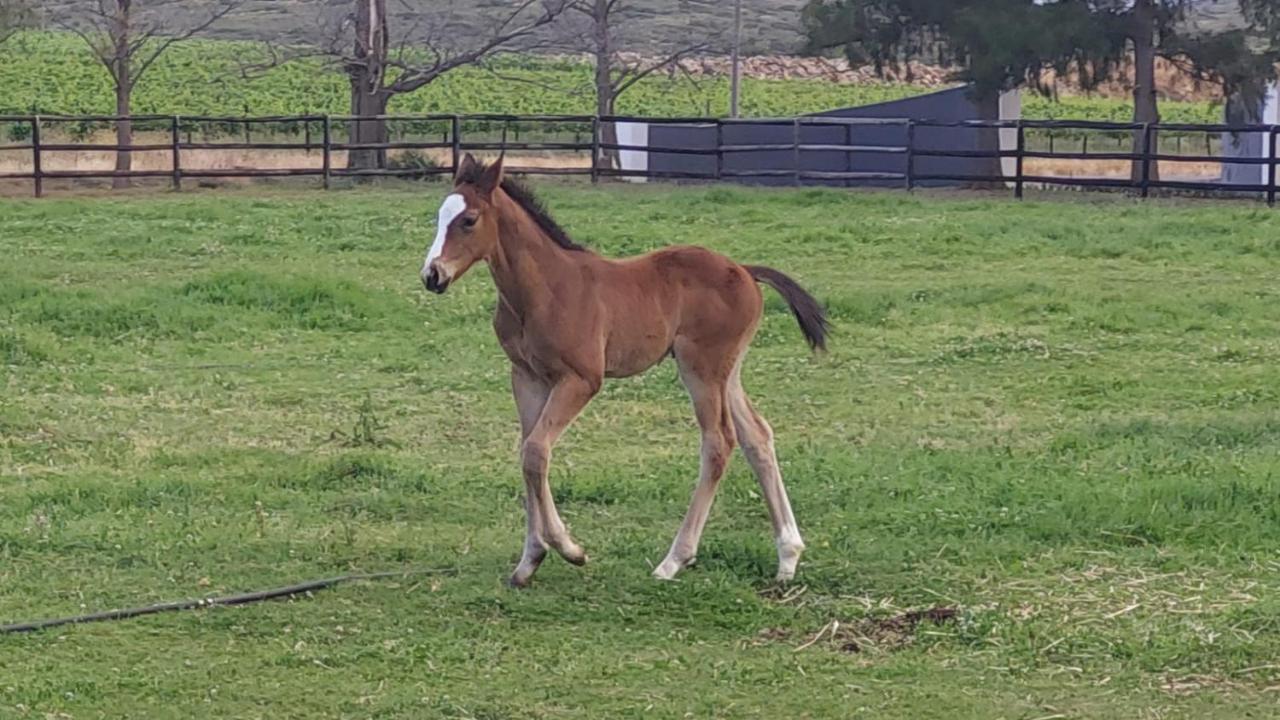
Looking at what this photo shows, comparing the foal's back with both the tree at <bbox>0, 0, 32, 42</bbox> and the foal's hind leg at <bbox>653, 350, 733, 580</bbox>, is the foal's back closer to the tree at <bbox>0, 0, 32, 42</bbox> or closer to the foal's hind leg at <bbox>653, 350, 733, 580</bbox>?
the foal's hind leg at <bbox>653, 350, 733, 580</bbox>

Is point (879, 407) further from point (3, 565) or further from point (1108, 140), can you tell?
point (1108, 140)

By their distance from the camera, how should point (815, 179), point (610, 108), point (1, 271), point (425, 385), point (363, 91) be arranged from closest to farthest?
point (425, 385), point (1, 271), point (815, 179), point (363, 91), point (610, 108)

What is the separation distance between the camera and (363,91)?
97.1ft

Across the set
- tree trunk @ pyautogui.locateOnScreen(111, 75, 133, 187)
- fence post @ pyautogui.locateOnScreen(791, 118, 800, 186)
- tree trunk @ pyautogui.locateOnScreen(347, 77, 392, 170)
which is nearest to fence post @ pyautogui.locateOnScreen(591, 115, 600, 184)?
fence post @ pyautogui.locateOnScreen(791, 118, 800, 186)

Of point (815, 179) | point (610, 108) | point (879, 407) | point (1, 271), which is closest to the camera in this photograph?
point (879, 407)

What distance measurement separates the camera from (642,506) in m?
7.70

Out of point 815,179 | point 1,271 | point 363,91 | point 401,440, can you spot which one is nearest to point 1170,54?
point 815,179

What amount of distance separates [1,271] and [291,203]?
842 cm

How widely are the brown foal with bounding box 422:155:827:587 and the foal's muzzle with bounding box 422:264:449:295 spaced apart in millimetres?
14

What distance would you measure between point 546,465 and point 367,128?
2362 cm

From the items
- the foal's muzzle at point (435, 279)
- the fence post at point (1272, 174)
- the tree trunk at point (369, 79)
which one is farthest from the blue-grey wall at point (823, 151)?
the foal's muzzle at point (435, 279)

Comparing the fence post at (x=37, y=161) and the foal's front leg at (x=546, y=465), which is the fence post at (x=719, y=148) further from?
the foal's front leg at (x=546, y=465)

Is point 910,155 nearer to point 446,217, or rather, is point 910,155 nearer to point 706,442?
point 706,442

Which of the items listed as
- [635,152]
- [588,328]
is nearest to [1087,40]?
[635,152]
